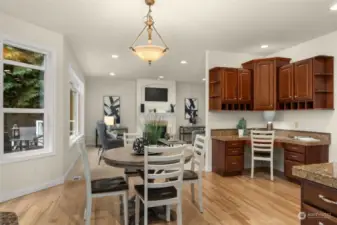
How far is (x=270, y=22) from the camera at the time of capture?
3443 mm

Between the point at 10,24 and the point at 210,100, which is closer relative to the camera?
the point at 10,24

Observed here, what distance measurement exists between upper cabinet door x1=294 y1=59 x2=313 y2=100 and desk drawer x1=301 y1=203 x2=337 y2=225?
3.28 m

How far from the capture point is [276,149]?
194 inches

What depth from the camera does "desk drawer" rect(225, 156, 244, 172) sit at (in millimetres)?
4441

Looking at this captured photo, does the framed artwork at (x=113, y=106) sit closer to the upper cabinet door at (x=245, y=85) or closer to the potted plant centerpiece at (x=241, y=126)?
the potted plant centerpiece at (x=241, y=126)

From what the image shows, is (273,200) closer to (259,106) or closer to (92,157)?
(259,106)

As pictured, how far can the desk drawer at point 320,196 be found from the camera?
111cm

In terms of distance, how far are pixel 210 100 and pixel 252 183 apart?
1.93 metres

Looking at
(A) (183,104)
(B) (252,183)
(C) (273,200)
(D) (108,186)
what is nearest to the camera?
(D) (108,186)

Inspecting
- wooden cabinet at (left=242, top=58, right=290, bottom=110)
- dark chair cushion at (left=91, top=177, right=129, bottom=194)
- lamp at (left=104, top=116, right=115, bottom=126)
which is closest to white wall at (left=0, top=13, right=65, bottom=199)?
dark chair cushion at (left=91, top=177, right=129, bottom=194)

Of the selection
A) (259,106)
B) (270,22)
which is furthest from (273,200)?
(270,22)

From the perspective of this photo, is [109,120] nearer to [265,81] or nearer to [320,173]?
[265,81]

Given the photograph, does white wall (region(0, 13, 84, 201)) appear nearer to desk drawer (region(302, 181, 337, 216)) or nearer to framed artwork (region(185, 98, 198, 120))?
desk drawer (region(302, 181, 337, 216))

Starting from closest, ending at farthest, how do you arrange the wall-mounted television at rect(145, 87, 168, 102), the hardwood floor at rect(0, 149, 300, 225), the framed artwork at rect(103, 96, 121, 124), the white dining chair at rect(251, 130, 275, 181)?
1. the hardwood floor at rect(0, 149, 300, 225)
2. the white dining chair at rect(251, 130, 275, 181)
3. the framed artwork at rect(103, 96, 121, 124)
4. the wall-mounted television at rect(145, 87, 168, 102)
